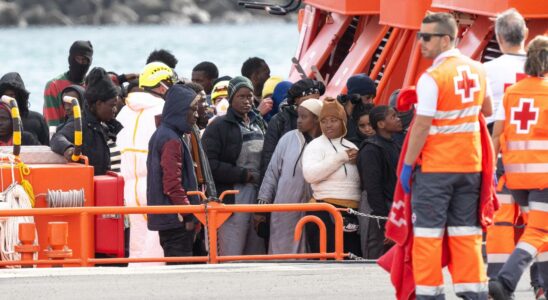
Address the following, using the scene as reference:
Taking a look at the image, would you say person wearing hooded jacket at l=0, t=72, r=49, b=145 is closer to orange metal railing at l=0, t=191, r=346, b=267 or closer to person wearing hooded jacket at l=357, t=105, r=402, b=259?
orange metal railing at l=0, t=191, r=346, b=267

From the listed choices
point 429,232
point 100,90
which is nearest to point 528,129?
point 429,232

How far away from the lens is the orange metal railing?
12.6m

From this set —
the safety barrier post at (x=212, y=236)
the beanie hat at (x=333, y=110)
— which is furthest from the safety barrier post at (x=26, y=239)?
the beanie hat at (x=333, y=110)

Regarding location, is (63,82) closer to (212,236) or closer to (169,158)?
(169,158)

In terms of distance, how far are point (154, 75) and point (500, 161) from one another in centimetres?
335

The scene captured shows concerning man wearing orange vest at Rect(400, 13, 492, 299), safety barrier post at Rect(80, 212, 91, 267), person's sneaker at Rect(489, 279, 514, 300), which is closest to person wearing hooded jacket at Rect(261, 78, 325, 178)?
safety barrier post at Rect(80, 212, 91, 267)

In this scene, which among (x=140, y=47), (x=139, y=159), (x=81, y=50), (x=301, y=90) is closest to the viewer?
(x=139, y=159)

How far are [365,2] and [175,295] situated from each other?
321 inches

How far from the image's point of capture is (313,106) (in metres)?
14.1

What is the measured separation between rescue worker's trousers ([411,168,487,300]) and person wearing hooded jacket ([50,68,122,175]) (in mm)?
4020

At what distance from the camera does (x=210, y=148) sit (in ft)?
47.0

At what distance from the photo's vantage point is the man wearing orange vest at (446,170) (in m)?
10.6

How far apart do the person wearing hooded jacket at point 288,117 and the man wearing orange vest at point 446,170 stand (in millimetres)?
3745

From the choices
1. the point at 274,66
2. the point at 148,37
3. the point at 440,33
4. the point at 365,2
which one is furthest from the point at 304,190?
the point at 148,37
